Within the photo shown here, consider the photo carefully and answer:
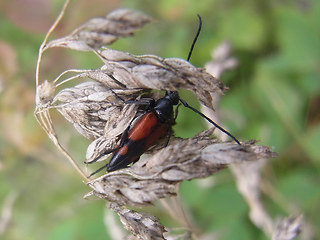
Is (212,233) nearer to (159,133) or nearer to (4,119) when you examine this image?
(159,133)

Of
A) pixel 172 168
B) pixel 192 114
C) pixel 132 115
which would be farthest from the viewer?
pixel 192 114

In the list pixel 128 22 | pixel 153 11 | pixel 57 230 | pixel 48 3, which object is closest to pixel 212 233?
pixel 57 230

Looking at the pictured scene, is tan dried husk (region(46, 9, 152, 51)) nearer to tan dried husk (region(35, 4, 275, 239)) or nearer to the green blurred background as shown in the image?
tan dried husk (region(35, 4, 275, 239))

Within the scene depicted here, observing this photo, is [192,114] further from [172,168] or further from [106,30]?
[172,168]

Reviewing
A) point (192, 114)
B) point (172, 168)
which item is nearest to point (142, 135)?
point (172, 168)

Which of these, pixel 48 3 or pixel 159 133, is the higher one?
pixel 48 3

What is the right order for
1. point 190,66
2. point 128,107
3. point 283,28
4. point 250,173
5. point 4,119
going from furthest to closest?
point 283,28
point 4,119
point 250,173
point 128,107
point 190,66
